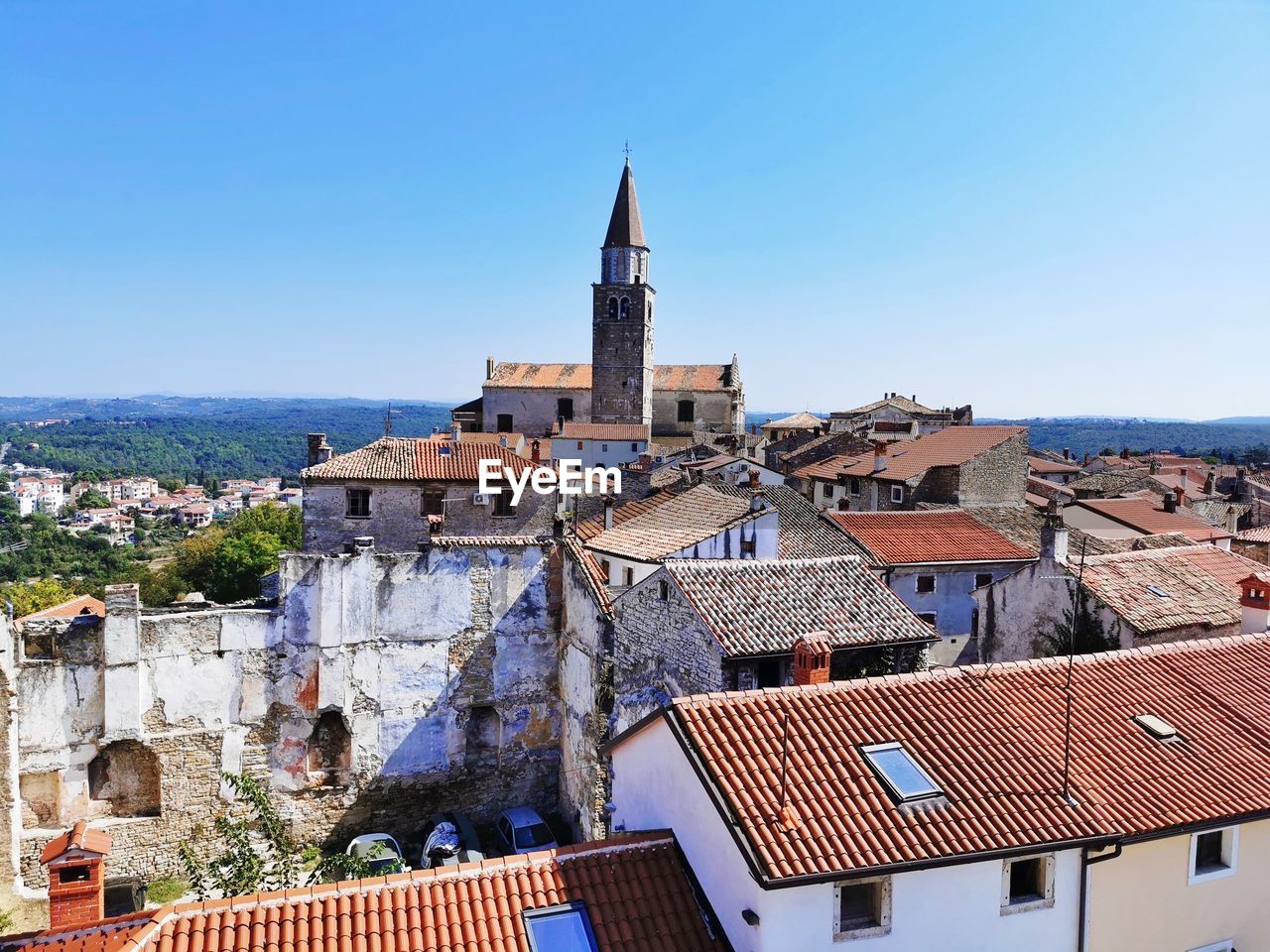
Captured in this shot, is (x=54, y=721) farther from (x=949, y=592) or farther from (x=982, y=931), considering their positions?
(x=949, y=592)

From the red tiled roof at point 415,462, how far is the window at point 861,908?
26.3m

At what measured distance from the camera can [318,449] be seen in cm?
3788

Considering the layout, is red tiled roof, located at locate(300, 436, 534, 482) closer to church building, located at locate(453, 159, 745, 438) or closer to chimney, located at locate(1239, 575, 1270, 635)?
chimney, located at locate(1239, 575, 1270, 635)

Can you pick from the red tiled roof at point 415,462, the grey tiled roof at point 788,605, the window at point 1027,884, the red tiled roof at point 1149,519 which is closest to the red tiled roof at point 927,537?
Result: the red tiled roof at point 1149,519

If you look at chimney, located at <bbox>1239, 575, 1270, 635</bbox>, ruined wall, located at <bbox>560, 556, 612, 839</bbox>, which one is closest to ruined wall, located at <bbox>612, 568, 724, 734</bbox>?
ruined wall, located at <bbox>560, 556, 612, 839</bbox>

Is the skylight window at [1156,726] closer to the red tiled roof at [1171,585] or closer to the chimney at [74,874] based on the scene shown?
the red tiled roof at [1171,585]

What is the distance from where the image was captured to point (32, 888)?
62.0 feet

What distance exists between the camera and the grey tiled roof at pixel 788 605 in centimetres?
1642

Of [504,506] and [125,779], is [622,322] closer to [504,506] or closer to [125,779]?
[504,506]

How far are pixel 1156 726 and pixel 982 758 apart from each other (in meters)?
3.01

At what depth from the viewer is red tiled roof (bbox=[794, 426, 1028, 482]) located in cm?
4009

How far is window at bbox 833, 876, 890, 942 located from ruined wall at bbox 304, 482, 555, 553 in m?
26.2

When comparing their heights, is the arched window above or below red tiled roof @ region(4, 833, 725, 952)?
below

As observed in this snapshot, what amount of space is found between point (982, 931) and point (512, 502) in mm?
26806
